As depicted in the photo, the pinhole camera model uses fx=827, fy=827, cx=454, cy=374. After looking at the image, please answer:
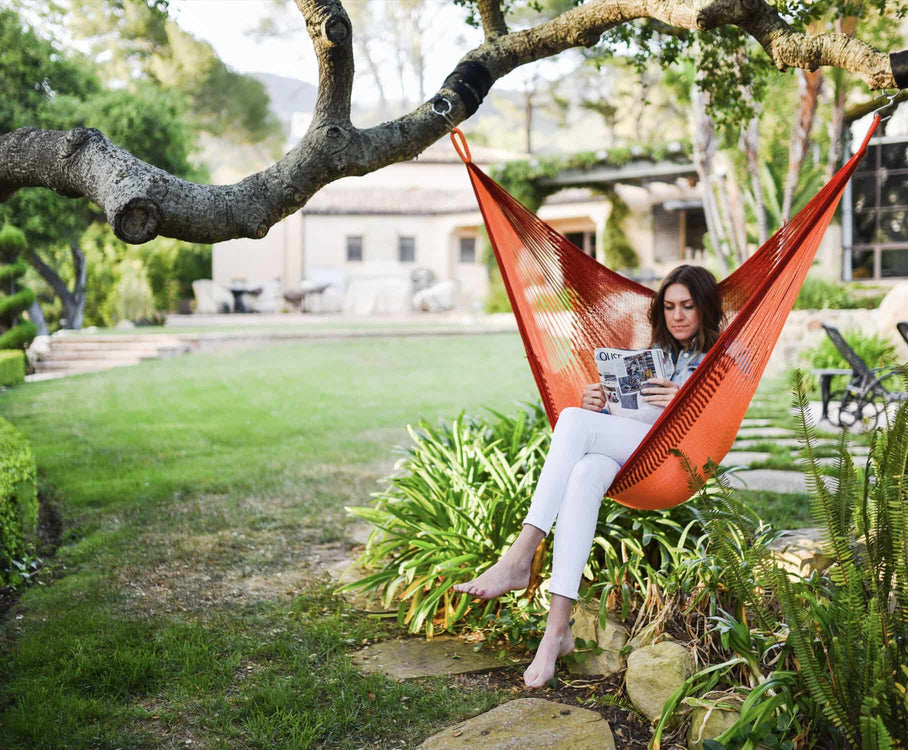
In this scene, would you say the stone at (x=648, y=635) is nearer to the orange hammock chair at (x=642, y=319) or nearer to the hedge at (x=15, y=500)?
the orange hammock chair at (x=642, y=319)

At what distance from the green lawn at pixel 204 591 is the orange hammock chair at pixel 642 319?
29.2 inches

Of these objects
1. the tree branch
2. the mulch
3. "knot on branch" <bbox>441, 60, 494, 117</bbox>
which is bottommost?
the mulch

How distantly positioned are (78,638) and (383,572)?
85 centimetres

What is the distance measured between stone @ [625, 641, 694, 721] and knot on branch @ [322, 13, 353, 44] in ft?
5.16

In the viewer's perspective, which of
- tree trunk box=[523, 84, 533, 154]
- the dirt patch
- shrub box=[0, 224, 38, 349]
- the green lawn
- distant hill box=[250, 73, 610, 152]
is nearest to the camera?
the green lawn

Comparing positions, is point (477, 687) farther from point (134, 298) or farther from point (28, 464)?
point (134, 298)

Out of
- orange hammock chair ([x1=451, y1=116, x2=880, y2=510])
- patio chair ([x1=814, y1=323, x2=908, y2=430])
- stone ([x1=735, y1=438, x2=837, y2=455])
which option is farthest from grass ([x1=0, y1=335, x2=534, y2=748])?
patio chair ([x1=814, y1=323, x2=908, y2=430])

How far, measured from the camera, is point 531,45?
7.63ft

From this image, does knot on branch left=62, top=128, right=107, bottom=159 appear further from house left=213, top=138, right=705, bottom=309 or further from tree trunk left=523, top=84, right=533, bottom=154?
tree trunk left=523, top=84, right=533, bottom=154

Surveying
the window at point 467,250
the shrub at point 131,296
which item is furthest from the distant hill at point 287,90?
the shrub at point 131,296

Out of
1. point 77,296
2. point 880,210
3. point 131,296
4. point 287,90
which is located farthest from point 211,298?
point 287,90

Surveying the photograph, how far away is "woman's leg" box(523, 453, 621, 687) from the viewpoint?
6.16 ft

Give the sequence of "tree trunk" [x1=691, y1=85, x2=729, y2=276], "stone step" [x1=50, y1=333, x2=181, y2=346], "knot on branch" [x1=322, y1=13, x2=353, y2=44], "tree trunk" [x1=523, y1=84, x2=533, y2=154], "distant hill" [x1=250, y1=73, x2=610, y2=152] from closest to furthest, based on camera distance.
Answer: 1. "knot on branch" [x1=322, y1=13, x2=353, y2=44]
2. "tree trunk" [x1=691, y1=85, x2=729, y2=276]
3. "stone step" [x1=50, y1=333, x2=181, y2=346]
4. "tree trunk" [x1=523, y1=84, x2=533, y2=154]
5. "distant hill" [x1=250, y1=73, x2=610, y2=152]

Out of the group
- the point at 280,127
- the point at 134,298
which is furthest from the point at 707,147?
the point at 280,127
